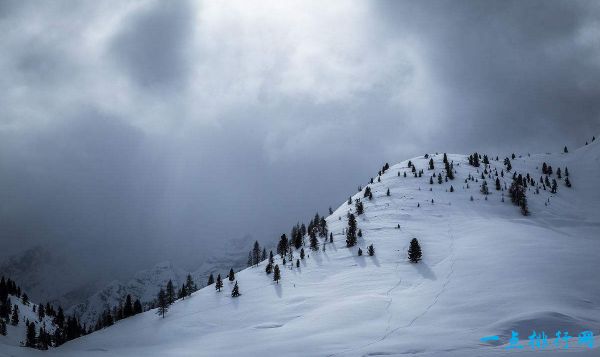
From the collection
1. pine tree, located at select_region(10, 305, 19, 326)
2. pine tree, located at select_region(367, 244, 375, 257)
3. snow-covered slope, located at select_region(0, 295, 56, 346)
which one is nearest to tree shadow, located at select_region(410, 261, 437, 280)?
pine tree, located at select_region(367, 244, 375, 257)

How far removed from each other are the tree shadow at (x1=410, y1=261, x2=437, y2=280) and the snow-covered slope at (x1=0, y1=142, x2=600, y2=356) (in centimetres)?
21

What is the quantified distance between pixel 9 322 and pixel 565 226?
703 feet

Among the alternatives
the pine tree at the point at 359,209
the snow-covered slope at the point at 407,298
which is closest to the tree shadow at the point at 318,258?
the snow-covered slope at the point at 407,298

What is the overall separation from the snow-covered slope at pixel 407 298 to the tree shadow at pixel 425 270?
21 cm

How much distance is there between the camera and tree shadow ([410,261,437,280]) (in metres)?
70.8

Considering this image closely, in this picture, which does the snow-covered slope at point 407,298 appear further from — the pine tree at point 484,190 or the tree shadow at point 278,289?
the pine tree at point 484,190

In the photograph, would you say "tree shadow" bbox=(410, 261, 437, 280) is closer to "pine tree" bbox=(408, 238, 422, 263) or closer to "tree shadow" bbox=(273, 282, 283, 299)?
"pine tree" bbox=(408, 238, 422, 263)

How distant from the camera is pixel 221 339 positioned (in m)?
55.6

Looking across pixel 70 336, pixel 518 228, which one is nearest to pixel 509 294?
pixel 518 228

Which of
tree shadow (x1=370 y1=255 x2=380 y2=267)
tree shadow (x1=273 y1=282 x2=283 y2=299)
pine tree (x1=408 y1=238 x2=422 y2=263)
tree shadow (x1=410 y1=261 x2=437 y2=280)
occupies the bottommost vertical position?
tree shadow (x1=273 y1=282 x2=283 y2=299)

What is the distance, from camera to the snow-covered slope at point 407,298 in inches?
1471

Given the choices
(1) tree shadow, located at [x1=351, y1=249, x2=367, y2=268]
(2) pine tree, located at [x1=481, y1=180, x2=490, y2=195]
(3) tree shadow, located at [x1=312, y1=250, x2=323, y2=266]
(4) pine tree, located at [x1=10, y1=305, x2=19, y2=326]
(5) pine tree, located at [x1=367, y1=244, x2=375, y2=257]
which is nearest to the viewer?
(1) tree shadow, located at [x1=351, y1=249, x2=367, y2=268]

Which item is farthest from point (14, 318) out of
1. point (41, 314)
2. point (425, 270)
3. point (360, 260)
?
point (425, 270)

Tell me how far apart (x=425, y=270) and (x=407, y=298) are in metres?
20.1
